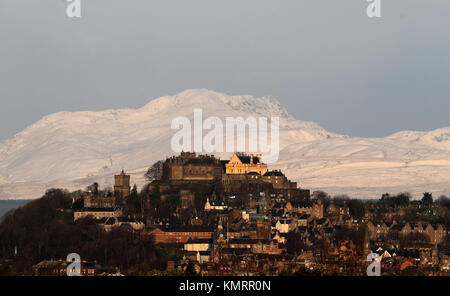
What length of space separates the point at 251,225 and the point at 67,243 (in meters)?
21.2

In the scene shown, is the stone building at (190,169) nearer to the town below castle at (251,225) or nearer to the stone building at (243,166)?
the town below castle at (251,225)

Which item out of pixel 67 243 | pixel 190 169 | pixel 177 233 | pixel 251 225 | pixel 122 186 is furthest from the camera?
pixel 190 169

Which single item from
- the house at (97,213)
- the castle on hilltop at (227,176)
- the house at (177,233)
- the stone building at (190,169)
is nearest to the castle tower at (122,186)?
the castle on hilltop at (227,176)

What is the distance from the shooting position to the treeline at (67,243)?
11506 cm

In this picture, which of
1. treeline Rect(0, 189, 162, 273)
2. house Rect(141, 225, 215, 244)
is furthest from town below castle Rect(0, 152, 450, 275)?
treeline Rect(0, 189, 162, 273)

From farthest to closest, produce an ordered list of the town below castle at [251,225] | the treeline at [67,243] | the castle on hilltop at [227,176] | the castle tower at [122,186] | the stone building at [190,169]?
the stone building at [190,169]
the castle on hilltop at [227,176]
the castle tower at [122,186]
the treeline at [67,243]
the town below castle at [251,225]

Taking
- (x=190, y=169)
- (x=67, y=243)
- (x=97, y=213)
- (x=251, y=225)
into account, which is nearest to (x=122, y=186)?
(x=190, y=169)

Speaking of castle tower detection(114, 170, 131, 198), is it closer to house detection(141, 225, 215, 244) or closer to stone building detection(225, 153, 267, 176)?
stone building detection(225, 153, 267, 176)

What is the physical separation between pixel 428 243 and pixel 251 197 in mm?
22691

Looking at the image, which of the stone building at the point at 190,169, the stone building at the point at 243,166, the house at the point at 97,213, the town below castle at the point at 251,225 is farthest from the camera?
the stone building at the point at 243,166

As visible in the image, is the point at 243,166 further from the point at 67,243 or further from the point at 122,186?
the point at 67,243

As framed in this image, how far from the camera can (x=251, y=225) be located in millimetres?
131750

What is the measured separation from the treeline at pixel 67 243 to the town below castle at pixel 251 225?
2.69 ft
